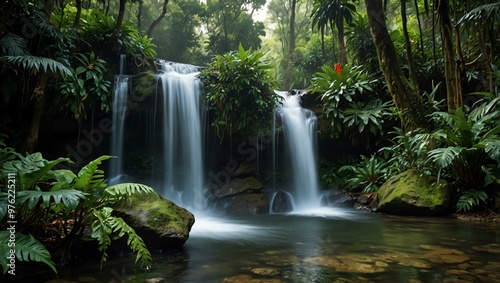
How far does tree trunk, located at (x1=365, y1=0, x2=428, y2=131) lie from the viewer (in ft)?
25.5

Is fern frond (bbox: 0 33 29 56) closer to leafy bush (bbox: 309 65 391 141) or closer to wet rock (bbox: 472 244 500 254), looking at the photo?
wet rock (bbox: 472 244 500 254)

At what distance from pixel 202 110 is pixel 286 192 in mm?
3456

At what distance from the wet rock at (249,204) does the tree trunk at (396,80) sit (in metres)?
4.06

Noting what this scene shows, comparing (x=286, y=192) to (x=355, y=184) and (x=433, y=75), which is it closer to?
(x=355, y=184)

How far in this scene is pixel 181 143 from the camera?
28.4 ft

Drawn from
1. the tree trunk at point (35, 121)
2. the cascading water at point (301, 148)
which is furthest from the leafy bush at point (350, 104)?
the tree trunk at point (35, 121)

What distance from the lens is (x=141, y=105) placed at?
841 cm

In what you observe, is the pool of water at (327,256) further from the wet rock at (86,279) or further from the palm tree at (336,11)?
the palm tree at (336,11)

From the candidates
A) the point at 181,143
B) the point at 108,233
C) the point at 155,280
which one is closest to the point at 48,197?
the point at 108,233

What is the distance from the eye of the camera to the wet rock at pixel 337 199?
8455 millimetres

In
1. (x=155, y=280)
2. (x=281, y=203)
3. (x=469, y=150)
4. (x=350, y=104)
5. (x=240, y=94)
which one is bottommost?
(x=155, y=280)

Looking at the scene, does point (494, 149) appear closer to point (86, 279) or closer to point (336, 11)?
point (86, 279)

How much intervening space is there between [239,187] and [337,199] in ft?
8.98

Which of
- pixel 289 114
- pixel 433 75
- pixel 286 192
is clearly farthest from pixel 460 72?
pixel 286 192
